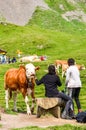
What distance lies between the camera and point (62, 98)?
1011 inches

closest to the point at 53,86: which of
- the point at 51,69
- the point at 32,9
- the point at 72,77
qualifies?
the point at 51,69

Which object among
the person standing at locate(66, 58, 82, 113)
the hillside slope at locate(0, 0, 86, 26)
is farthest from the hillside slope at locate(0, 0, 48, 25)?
the person standing at locate(66, 58, 82, 113)

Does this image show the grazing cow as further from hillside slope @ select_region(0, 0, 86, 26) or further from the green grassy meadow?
hillside slope @ select_region(0, 0, 86, 26)

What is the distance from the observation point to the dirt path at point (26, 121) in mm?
22672

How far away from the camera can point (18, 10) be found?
16125cm

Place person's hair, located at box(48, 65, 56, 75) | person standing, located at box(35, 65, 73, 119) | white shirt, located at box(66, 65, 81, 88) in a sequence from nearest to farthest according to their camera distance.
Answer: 1. person's hair, located at box(48, 65, 56, 75)
2. person standing, located at box(35, 65, 73, 119)
3. white shirt, located at box(66, 65, 81, 88)

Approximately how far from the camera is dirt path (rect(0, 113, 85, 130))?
22.7 meters

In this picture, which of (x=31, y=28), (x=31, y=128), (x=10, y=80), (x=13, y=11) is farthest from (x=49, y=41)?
(x=31, y=128)

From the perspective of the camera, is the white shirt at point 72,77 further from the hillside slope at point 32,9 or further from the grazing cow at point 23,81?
the hillside slope at point 32,9

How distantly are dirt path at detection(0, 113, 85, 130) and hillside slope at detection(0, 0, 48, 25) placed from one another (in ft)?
404

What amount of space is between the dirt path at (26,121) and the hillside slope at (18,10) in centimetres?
12301

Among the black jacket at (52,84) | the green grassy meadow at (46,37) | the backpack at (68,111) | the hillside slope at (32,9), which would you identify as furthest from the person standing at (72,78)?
the hillside slope at (32,9)

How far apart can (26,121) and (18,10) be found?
139 m

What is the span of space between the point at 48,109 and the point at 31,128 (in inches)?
181
